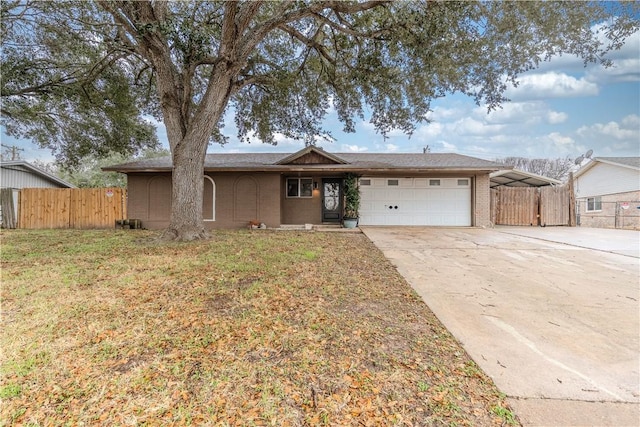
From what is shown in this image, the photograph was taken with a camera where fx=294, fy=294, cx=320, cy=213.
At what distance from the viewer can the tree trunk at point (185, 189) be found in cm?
747

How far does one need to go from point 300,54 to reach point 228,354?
10.4m

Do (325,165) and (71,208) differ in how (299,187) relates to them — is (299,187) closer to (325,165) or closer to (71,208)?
(325,165)

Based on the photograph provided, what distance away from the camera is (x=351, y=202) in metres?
12.1

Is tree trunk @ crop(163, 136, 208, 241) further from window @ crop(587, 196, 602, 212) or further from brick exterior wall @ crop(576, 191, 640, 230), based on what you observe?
window @ crop(587, 196, 602, 212)

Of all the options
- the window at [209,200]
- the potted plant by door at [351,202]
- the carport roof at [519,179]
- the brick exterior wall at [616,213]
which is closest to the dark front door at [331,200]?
the potted plant by door at [351,202]

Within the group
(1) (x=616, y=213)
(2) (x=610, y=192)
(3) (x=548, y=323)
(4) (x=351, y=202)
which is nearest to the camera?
(3) (x=548, y=323)

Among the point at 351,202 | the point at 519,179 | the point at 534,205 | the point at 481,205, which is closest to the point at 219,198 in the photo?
the point at 351,202

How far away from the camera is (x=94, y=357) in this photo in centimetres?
230

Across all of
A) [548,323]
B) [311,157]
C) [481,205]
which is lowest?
[548,323]

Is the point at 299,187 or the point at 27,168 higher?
the point at 27,168

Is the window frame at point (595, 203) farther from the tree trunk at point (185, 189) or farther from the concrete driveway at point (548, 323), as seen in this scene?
the tree trunk at point (185, 189)

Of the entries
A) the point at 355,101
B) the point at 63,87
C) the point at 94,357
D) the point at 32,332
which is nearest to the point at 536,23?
the point at 355,101

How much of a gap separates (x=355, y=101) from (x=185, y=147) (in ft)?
20.5

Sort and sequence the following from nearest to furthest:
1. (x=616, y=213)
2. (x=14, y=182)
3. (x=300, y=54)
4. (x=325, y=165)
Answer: (x=300, y=54)
(x=325, y=165)
(x=616, y=213)
(x=14, y=182)
